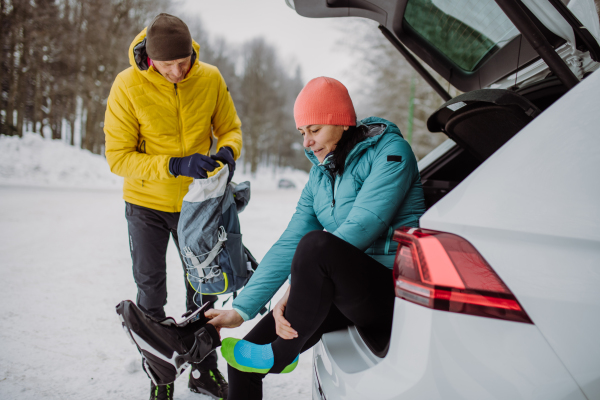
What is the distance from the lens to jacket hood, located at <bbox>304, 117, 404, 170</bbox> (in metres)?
1.62

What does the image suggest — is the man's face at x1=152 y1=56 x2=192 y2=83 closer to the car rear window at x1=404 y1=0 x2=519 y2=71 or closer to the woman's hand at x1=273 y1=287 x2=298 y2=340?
the car rear window at x1=404 y1=0 x2=519 y2=71

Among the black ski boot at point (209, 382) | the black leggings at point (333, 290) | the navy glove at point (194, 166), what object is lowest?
the black ski boot at point (209, 382)

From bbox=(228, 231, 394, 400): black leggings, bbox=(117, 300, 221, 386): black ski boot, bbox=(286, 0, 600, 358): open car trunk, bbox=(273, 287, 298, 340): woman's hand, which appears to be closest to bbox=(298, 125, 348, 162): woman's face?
bbox=(286, 0, 600, 358): open car trunk

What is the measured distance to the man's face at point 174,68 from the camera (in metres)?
1.95

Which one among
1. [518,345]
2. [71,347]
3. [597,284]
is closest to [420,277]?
[518,345]

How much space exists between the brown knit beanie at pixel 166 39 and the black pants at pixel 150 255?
860 millimetres

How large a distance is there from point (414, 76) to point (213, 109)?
12.4m

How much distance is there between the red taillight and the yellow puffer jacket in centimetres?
148

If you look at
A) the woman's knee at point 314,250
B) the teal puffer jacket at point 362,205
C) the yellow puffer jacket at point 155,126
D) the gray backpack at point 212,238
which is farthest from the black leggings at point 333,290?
the yellow puffer jacket at point 155,126

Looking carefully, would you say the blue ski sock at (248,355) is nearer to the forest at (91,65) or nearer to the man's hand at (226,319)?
the man's hand at (226,319)

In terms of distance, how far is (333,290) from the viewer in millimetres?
1332

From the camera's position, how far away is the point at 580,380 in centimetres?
78

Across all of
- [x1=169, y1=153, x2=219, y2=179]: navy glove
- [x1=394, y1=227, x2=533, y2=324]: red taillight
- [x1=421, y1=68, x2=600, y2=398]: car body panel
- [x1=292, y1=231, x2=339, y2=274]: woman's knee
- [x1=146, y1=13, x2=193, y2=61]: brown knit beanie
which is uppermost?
[x1=146, y1=13, x2=193, y2=61]: brown knit beanie

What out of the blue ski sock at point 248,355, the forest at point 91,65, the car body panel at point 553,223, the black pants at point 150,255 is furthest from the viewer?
the forest at point 91,65
